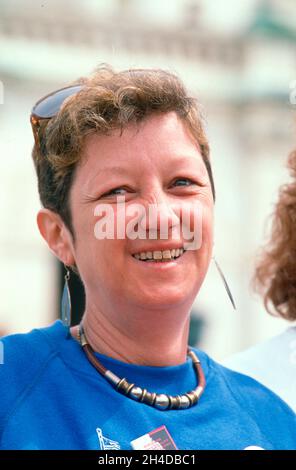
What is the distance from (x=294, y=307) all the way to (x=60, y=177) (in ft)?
4.41

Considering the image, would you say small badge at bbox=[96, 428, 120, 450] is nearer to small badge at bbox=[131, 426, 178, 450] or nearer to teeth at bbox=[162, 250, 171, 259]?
small badge at bbox=[131, 426, 178, 450]

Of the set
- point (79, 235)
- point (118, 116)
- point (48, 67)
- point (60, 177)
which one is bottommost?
point (79, 235)

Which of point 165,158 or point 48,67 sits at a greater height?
point 48,67

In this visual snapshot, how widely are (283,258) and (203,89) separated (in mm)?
20722

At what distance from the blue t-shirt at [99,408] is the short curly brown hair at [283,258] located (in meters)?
0.97

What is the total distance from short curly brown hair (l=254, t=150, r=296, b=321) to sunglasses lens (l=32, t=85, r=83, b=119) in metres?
1.19

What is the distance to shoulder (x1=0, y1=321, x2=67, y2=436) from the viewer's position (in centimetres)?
210

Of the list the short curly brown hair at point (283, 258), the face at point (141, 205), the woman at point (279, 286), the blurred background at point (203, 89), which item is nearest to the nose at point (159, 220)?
the face at point (141, 205)

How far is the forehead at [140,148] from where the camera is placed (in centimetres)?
227

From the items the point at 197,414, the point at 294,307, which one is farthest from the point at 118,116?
→ the point at 294,307

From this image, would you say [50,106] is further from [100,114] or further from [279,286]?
[279,286]

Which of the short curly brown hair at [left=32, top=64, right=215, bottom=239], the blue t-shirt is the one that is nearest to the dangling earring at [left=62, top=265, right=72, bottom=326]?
the blue t-shirt

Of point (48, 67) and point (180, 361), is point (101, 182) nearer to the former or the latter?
point (180, 361)

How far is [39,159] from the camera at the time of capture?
246 cm
